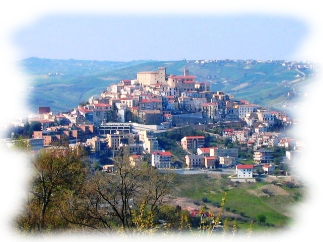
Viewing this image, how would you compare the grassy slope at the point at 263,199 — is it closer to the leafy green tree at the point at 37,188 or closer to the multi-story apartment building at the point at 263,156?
the multi-story apartment building at the point at 263,156

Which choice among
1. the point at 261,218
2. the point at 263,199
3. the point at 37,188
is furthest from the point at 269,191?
the point at 37,188

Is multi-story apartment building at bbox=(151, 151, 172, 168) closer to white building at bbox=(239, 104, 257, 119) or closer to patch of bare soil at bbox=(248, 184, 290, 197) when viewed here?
patch of bare soil at bbox=(248, 184, 290, 197)

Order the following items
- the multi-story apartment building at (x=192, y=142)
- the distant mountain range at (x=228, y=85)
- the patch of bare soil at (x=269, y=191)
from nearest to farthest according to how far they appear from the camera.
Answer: the patch of bare soil at (x=269, y=191) < the multi-story apartment building at (x=192, y=142) < the distant mountain range at (x=228, y=85)

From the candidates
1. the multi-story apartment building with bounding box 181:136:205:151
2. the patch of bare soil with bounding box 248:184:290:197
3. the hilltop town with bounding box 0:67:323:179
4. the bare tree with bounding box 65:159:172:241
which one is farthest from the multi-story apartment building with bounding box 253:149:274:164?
the bare tree with bounding box 65:159:172:241

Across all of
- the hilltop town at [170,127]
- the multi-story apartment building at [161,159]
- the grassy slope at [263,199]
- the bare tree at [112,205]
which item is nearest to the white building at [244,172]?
the hilltop town at [170,127]

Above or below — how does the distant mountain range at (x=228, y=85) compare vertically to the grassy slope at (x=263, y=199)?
below

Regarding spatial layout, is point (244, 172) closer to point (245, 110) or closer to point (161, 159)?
point (161, 159)

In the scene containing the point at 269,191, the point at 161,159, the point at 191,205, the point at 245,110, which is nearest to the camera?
the point at 191,205
